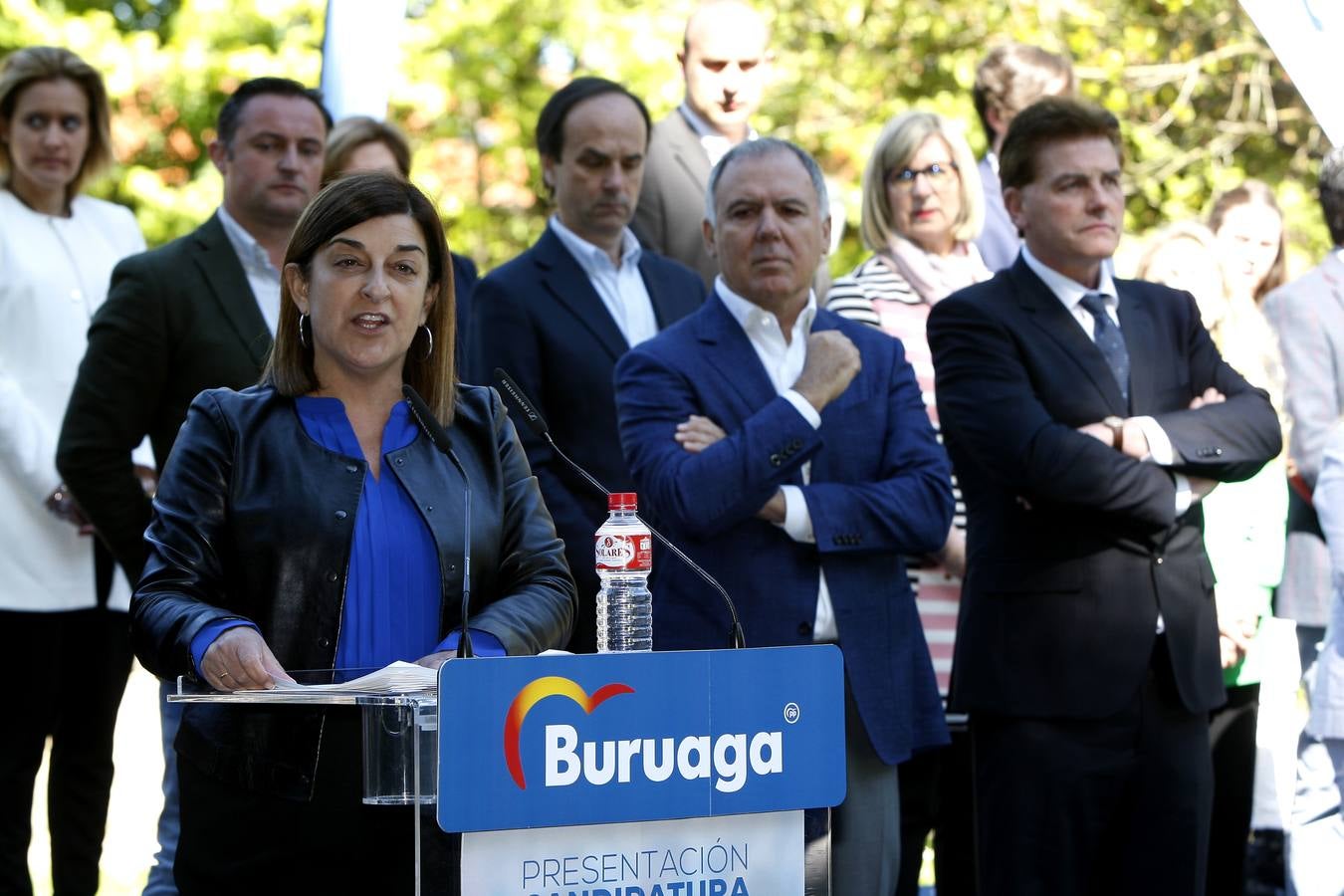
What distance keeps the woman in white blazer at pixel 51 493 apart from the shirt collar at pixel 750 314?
7.05 feet

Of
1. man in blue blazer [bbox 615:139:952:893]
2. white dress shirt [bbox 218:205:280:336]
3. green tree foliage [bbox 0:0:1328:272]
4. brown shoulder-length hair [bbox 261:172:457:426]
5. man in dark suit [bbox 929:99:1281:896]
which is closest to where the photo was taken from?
brown shoulder-length hair [bbox 261:172:457:426]

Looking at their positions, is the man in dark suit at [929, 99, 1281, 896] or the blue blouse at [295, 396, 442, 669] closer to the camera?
the blue blouse at [295, 396, 442, 669]

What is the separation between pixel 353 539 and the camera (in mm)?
3391

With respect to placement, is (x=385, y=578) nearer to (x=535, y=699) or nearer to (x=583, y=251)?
(x=535, y=699)

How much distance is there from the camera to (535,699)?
271 centimetres

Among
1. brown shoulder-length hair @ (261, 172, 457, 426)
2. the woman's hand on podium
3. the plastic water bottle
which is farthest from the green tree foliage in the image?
the woman's hand on podium

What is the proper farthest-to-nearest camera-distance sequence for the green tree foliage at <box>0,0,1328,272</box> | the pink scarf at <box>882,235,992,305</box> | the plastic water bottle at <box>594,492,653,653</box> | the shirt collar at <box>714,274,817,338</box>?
1. the green tree foliage at <box>0,0,1328,272</box>
2. the pink scarf at <box>882,235,992,305</box>
3. the shirt collar at <box>714,274,817,338</box>
4. the plastic water bottle at <box>594,492,653,653</box>

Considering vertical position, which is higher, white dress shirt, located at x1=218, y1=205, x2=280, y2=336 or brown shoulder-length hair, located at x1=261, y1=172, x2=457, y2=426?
white dress shirt, located at x1=218, y1=205, x2=280, y2=336

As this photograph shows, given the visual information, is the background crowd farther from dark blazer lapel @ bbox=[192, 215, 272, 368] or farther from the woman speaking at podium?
the woman speaking at podium

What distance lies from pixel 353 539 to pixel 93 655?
265cm

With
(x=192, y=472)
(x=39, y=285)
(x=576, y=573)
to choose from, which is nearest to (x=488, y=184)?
(x=39, y=285)

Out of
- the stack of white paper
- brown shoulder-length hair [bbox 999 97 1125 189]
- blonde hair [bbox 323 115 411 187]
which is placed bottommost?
the stack of white paper

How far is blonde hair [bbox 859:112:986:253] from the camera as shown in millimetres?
5742

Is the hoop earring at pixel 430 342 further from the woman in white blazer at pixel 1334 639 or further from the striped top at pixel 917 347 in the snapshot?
the woman in white blazer at pixel 1334 639
